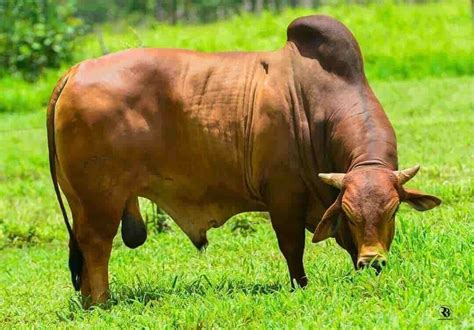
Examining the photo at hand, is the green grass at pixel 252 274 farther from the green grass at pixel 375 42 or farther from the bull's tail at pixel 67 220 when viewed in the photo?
the green grass at pixel 375 42

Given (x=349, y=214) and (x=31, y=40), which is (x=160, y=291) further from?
(x=31, y=40)

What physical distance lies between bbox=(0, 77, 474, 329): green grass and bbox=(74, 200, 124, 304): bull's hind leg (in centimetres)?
15

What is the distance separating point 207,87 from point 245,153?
472mm

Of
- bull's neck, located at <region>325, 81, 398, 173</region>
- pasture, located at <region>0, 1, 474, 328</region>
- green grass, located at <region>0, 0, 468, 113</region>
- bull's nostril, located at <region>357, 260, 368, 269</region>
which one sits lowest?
green grass, located at <region>0, 0, 468, 113</region>

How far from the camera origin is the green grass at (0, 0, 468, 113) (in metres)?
17.4

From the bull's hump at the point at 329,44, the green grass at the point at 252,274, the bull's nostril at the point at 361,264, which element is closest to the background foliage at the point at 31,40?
the green grass at the point at 252,274

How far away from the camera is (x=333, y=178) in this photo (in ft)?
17.5

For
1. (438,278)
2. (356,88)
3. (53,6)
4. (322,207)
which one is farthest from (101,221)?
(53,6)

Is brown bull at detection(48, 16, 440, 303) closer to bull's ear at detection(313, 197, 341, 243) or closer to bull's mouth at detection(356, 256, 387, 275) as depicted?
bull's ear at detection(313, 197, 341, 243)

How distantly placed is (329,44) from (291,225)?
43.0 inches

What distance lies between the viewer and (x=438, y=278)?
16.0 feet

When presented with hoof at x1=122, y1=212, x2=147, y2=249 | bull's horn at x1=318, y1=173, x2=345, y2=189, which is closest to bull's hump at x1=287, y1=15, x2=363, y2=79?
Answer: bull's horn at x1=318, y1=173, x2=345, y2=189

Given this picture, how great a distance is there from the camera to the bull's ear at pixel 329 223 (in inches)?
209

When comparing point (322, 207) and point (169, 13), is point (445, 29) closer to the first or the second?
point (322, 207)
